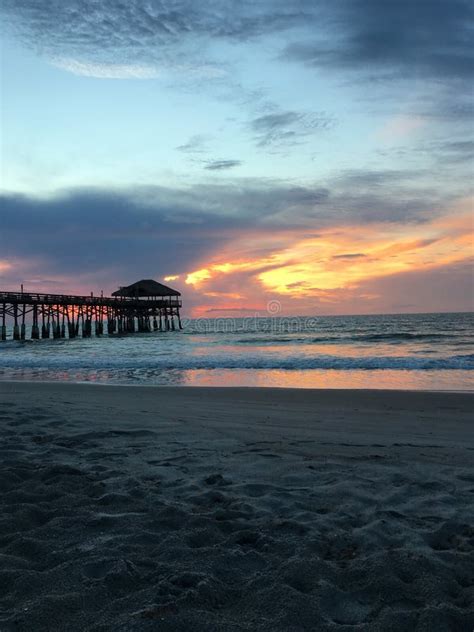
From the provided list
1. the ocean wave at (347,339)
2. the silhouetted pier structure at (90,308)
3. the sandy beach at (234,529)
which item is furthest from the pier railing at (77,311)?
the sandy beach at (234,529)

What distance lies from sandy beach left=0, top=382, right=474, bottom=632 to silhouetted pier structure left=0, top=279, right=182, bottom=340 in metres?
39.2

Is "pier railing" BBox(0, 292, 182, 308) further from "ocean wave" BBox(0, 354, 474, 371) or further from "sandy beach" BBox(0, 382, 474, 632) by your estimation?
"sandy beach" BBox(0, 382, 474, 632)

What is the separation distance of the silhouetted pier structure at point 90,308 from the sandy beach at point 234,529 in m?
39.2

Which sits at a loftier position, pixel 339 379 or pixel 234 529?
pixel 234 529

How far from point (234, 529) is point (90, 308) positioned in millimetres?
52743

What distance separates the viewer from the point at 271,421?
316 inches

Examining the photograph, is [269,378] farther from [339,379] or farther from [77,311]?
[77,311]

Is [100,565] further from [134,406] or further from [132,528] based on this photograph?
[134,406]

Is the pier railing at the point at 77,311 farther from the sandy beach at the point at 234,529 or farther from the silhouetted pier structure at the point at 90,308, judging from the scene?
the sandy beach at the point at 234,529

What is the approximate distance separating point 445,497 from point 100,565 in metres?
2.84

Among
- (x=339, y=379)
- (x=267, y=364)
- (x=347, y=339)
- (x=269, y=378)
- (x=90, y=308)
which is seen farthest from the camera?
(x=90, y=308)

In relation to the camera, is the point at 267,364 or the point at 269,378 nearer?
the point at 269,378

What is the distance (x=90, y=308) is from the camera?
176 ft

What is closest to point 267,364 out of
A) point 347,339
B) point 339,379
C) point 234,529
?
point 339,379
